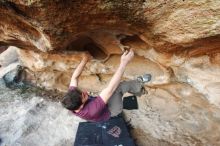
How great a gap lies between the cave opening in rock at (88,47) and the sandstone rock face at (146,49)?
0.05 ft

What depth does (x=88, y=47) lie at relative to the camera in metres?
4.98

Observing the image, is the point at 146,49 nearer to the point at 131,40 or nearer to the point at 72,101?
the point at 131,40

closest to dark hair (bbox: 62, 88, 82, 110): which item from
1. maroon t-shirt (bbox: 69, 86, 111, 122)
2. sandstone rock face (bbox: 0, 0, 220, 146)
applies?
maroon t-shirt (bbox: 69, 86, 111, 122)

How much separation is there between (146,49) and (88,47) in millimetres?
1091

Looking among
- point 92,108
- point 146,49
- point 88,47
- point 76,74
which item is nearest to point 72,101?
point 92,108

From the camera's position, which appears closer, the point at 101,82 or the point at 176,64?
the point at 176,64

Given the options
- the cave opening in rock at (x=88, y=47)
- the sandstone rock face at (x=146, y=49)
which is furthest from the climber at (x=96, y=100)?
the cave opening in rock at (x=88, y=47)

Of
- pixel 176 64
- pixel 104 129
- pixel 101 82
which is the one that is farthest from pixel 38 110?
pixel 176 64

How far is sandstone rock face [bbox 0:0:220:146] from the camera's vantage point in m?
3.06

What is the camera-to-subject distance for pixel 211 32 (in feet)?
10.1

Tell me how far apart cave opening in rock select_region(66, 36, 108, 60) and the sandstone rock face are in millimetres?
16

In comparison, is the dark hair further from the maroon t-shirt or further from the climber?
the maroon t-shirt

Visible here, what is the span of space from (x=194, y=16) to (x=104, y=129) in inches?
90.5

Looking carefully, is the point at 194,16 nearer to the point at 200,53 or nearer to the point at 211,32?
the point at 211,32
